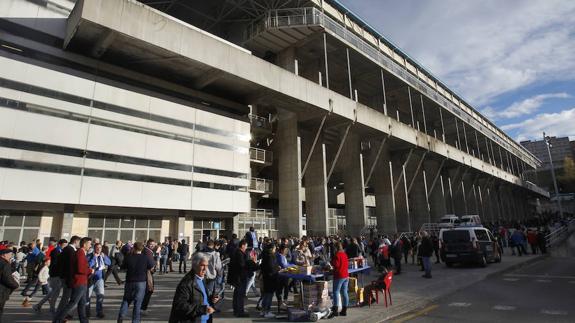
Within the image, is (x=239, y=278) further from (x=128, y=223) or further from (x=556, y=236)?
(x=556, y=236)

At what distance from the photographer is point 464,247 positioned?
15.8 metres

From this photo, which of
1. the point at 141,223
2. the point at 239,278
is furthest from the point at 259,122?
the point at 239,278

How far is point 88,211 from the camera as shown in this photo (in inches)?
763

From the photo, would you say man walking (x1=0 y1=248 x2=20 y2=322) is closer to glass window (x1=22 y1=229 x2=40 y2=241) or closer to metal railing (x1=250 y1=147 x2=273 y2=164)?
glass window (x1=22 y1=229 x2=40 y2=241)

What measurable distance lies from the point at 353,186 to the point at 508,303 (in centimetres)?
2787

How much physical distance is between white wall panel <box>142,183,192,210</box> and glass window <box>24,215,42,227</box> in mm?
5344

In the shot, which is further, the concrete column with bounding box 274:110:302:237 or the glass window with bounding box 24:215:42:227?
the concrete column with bounding box 274:110:302:237

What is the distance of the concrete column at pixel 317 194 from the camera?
1208 inches

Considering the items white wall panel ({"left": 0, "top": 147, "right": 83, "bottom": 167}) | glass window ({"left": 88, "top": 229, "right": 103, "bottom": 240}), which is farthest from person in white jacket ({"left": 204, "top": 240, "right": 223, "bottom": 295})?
glass window ({"left": 88, "top": 229, "right": 103, "bottom": 240})

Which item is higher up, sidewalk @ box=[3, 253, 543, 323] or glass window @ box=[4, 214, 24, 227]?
glass window @ box=[4, 214, 24, 227]

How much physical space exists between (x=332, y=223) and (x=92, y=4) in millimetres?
29532

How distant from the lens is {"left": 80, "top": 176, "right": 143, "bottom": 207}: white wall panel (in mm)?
18547

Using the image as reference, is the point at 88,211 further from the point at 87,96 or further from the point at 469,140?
the point at 469,140

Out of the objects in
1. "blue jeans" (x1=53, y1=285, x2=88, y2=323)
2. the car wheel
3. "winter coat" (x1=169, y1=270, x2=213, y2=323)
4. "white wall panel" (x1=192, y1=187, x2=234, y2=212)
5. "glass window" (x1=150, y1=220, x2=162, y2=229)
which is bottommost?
the car wheel
